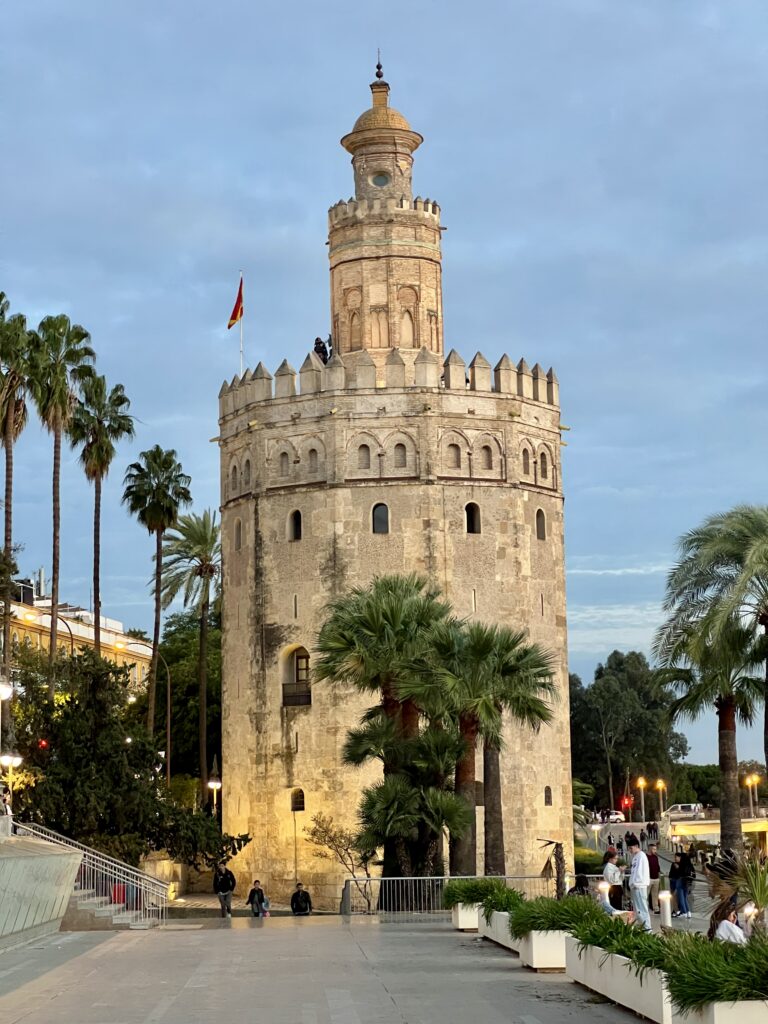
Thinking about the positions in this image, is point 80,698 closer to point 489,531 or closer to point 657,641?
point 657,641

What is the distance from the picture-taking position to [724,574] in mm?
30828

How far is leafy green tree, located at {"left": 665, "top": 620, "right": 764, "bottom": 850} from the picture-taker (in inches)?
1207

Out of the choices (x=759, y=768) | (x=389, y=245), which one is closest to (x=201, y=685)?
(x=389, y=245)

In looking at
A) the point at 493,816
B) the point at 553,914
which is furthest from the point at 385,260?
the point at 553,914

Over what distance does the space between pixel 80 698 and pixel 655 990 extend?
22.4 m

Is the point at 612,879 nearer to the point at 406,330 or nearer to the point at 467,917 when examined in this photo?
the point at 467,917

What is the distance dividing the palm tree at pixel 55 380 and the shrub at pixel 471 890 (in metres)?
18.3

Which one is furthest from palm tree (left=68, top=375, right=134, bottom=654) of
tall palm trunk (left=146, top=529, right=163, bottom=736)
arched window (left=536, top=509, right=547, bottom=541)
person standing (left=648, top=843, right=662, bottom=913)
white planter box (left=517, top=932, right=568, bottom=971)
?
white planter box (left=517, top=932, right=568, bottom=971)

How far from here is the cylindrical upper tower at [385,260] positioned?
155 ft

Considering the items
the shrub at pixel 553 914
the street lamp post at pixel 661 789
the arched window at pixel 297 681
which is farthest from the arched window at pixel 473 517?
the street lamp post at pixel 661 789

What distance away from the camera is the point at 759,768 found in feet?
343

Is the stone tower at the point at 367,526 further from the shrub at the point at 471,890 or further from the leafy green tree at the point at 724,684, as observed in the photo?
the shrub at the point at 471,890

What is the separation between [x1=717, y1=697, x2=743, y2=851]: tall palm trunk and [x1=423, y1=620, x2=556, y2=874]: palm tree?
13.3ft

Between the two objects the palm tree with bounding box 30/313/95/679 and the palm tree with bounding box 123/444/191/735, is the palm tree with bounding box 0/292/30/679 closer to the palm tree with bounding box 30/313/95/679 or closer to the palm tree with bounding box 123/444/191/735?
the palm tree with bounding box 30/313/95/679
